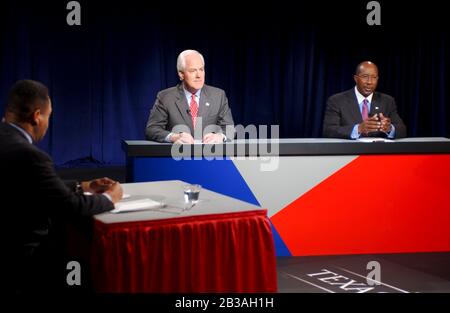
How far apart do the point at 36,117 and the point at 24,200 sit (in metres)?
0.33

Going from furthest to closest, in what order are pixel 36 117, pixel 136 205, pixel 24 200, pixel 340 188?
pixel 340 188
pixel 136 205
pixel 36 117
pixel 24 200

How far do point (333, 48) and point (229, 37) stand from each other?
53.1 inches

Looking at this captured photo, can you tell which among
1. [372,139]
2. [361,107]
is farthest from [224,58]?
[372,139]

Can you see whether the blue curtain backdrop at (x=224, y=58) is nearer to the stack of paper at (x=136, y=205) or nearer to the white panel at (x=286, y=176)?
the white panel at (x=286, y=176)

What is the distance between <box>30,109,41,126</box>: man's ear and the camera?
8.14ft

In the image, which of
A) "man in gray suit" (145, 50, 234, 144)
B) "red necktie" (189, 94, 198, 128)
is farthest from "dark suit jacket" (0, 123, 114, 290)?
"red necktie" (189, 94, 198, 128)

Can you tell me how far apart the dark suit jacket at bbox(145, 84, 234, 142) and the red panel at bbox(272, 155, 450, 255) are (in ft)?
2.91

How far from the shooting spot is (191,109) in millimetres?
4773

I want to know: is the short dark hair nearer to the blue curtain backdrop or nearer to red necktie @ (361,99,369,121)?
red necktie @ (361,99,369,121)

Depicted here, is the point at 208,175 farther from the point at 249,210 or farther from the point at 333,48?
the point at 333,48

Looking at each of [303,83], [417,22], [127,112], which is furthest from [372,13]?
[127,112]

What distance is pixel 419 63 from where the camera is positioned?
7.77 meters

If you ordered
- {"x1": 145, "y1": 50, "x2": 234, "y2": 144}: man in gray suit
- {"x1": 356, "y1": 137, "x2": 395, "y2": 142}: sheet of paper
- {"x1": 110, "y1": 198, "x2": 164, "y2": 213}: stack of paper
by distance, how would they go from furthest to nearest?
1. {"x1": 145, "y1": 50, "x2": 234, "y2": 144}: man in gray suit
2. {"x1": 356, "y1": 137, "x2": 395, "y2": 142}: sheet of paper
3. {"x1": 110, "y1": 198, "x2": 164, "y2": 213}: stack of paper

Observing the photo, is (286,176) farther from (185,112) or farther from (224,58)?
(224,58)
